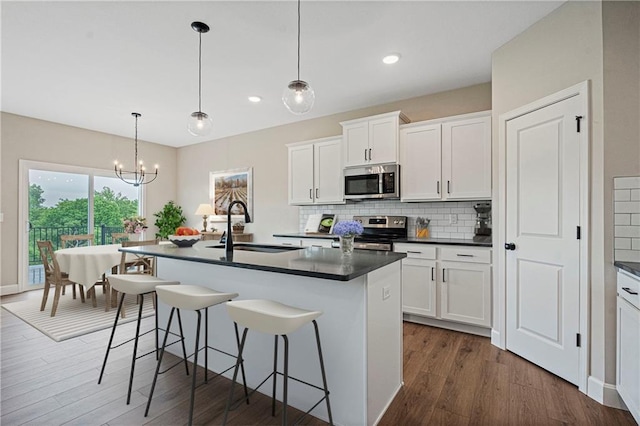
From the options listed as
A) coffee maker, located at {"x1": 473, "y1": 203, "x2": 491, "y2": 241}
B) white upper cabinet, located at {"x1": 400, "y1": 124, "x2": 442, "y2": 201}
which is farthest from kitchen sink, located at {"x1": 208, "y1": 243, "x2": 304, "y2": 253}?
coffee maker, located at {"x1": 473, "y1": 203, "x2": 491, "y2": 241}

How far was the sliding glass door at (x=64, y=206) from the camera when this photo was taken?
4.92 meters

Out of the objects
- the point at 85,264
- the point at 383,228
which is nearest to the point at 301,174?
the point at 383,228

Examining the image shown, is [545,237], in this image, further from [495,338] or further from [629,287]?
[495,338]

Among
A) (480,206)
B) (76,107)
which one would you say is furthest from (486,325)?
(76,107)

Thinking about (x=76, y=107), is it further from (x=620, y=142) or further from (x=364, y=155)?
(x=620, y=142)

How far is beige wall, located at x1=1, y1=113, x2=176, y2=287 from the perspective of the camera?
15.3ft

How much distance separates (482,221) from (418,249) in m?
0.89

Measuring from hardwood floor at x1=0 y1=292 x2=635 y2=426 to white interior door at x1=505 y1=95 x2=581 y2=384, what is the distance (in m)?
0.23

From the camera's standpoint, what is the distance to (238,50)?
117 inches

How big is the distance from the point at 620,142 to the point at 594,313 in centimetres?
116

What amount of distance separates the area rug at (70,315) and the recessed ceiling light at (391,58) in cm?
394

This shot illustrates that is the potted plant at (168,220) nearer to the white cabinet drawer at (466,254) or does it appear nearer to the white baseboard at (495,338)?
the white cabinet drawer at (466,254)

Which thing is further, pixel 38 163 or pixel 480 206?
pixel 38 163

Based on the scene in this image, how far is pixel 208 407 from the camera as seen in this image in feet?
6.39
